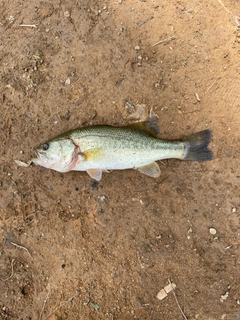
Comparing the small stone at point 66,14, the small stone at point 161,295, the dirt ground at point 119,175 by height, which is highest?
the small stone at point 66,14

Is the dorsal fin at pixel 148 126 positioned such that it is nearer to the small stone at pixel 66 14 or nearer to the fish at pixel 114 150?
the fish at pixel 114 150

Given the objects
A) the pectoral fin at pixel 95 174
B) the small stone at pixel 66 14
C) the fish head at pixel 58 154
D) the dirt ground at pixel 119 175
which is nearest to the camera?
the fish head at pixel 58 154

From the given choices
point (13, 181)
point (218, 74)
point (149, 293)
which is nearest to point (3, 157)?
point (13, 181)

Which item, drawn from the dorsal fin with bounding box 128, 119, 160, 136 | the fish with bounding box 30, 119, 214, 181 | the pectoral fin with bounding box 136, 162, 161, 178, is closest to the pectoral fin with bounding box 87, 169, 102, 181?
the fish with bounding box 30, 119, 214, 181

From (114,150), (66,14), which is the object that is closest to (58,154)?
(114,150)

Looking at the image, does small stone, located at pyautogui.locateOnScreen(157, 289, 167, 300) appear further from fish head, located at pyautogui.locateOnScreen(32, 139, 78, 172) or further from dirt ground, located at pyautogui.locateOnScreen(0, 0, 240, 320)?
fish head, located at pyautogui.locateOnScreen(32, 139, 78, 172)

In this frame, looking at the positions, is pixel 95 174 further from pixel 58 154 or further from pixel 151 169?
pixel 151 169

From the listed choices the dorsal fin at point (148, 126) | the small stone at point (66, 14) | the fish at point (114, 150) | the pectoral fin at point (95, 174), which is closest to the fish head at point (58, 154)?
the fish at point (114, 150)
